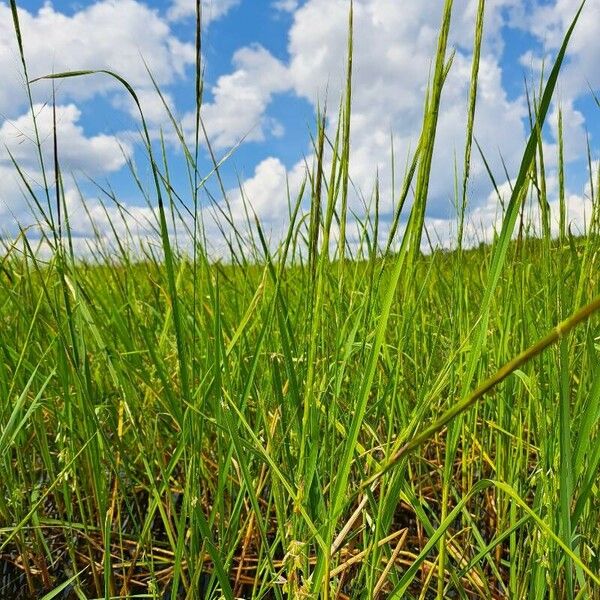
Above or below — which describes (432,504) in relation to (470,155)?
below

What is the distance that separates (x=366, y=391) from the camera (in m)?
0.58

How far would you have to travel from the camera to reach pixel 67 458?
3.35 ft

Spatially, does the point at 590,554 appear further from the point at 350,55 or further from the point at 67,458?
the point at 67,458

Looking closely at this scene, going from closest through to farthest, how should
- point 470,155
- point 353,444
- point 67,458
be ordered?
point 353,444 → point 470,155 → point 67,458

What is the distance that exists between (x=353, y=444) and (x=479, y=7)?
0.51 meters

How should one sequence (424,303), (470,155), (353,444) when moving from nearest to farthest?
1. (353,444)
2. (470,155)
3. (424,303)

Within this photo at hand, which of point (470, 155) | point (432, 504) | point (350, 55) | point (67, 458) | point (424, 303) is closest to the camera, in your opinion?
point (350, 55)

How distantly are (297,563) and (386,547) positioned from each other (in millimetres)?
288

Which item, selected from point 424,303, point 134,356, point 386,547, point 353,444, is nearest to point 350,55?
point 353,444

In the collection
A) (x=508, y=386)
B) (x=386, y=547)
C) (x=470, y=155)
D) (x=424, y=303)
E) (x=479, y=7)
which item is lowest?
(x=386, y=547)

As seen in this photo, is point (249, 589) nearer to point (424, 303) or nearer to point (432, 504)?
point (432, 504)

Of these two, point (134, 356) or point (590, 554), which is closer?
point (590, 554)

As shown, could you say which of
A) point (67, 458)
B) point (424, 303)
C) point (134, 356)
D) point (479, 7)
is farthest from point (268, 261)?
point (424, 303)

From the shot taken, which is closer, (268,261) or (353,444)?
(353,444)
